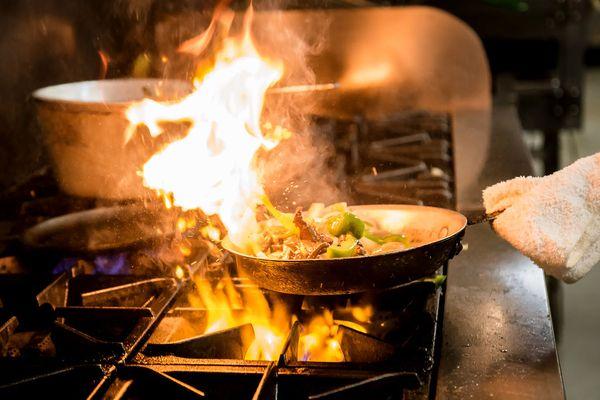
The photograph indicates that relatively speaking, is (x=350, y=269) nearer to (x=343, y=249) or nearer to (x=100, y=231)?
(x=343, y=249)

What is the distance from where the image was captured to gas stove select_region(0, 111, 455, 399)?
4.41 feet

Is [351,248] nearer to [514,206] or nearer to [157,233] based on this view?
[514,206]

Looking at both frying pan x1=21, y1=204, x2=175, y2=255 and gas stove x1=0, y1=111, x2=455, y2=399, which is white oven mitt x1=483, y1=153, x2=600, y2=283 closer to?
gas stove x1=0, y1=111, x2=455, y2=399

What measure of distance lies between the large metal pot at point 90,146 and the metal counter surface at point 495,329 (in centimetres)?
125

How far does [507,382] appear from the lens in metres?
1.33

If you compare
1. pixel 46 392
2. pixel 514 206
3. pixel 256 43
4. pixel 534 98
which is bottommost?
pixel 534 98

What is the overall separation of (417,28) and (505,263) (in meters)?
2.32

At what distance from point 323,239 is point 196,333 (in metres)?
0.43

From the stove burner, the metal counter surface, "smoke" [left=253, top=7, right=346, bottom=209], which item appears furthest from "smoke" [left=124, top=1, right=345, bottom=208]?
the metal counter surface

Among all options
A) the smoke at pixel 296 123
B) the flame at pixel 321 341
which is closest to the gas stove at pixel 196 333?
the flame at pixel 321 341

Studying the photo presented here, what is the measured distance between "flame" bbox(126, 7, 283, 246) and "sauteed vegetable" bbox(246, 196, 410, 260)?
137mm

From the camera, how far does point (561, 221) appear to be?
1.54 m

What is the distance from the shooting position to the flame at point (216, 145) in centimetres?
200

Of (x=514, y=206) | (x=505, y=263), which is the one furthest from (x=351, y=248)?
(x=505, y=263)
